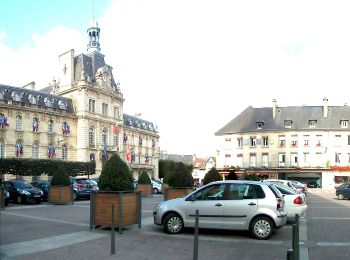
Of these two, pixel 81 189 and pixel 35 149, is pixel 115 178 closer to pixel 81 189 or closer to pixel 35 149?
pixel 81 189

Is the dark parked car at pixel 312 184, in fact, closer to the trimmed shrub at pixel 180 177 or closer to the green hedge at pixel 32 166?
the green hedge at pixel 32 166

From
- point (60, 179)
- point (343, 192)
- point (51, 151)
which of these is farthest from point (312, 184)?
point (60, 179)

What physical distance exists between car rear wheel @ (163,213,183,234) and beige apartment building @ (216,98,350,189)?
166ft

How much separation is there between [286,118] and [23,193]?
155 ft

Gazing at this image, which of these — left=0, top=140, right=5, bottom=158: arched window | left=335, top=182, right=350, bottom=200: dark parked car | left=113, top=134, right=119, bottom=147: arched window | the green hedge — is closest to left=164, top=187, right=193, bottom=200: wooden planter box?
left=335, top=182, right=350, bottom=200: dark parked car

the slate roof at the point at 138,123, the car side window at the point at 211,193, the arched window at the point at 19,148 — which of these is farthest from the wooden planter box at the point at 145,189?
the slate roof at the point at 138,123

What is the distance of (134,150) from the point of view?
89125 millimetres

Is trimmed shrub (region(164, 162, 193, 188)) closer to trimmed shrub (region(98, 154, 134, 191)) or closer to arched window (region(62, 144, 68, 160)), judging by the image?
trimmed shrub (region(98, 154, 134, 191))

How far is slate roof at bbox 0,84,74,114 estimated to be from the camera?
A: 2323 inches

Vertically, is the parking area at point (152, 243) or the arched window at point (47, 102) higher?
the arched window at point (47, 102)

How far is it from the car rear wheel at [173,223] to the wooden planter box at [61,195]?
1294 centimetres

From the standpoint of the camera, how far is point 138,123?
94.2 metres

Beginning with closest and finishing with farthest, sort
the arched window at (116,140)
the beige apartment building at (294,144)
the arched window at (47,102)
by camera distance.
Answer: the beige apartment building at (294,144) < the arched window at (47,102) < the arched window at (116,140)

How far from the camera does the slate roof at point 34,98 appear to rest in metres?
59.0
